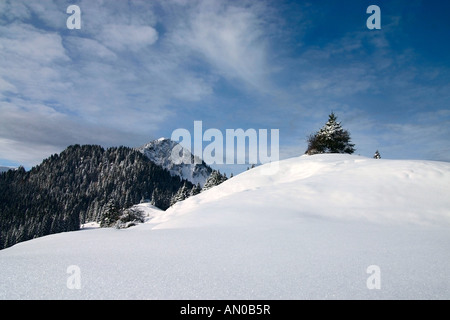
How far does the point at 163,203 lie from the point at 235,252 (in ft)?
493

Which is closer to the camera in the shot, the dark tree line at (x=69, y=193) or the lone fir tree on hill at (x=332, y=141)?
the lone fir tree on hill at (x=332, y=141)

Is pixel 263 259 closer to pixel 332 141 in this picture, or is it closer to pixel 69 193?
pixel 332 141

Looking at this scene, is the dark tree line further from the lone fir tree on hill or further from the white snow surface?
the white snow surface

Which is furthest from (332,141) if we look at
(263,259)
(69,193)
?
(69,193)

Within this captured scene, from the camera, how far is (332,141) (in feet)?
92.0

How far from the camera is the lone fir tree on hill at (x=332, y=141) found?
1105 inches

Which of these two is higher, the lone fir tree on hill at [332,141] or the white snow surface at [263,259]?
the lone fir tree on hill at [332,141]

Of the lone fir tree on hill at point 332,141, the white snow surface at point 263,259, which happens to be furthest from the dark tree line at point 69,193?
the white snow surface at point 263,259

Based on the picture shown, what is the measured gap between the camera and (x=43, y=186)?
177625mm

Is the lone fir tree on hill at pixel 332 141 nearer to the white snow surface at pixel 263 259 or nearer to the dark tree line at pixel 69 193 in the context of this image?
the white snow surface at pixel 263 259

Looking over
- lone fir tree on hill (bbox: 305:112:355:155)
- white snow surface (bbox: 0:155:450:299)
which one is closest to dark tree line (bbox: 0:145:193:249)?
lone fir tree on hill (bbox: 305:112:355:155)

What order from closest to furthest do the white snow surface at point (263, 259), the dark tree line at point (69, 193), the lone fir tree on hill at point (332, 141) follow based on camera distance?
1. the white snow surface at point (263, 259)
2. the lone fir tree on hill at point (332, 141)
3. the dark tree line at point (69, 193)
